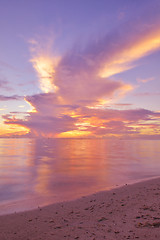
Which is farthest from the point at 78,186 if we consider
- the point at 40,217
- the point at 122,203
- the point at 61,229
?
the point at 61,229

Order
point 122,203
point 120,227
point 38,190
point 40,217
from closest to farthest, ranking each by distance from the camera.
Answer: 1. point 120,227
2. point 40,217
3. point 122,203
4. point 38,190

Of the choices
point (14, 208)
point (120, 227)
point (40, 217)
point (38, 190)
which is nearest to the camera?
point (120, 227)

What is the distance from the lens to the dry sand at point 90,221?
711cm

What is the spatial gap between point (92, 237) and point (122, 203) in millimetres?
4610

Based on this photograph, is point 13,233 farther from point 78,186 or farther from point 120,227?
point 78,186

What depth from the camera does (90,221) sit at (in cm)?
850

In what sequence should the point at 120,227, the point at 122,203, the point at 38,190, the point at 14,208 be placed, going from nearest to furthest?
1. the point at 120,227
2. the point at 122,203
3. the point at 14,208
4. the point at 38,190

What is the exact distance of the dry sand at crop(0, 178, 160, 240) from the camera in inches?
280

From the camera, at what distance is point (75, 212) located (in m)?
9.97

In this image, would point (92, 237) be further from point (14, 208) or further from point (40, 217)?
point (14, 208)

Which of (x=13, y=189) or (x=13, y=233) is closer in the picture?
(x=13, y=233)

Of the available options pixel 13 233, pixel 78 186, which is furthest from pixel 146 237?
pixel 78 186

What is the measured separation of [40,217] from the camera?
940 centimetres

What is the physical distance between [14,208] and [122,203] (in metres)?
6.73
